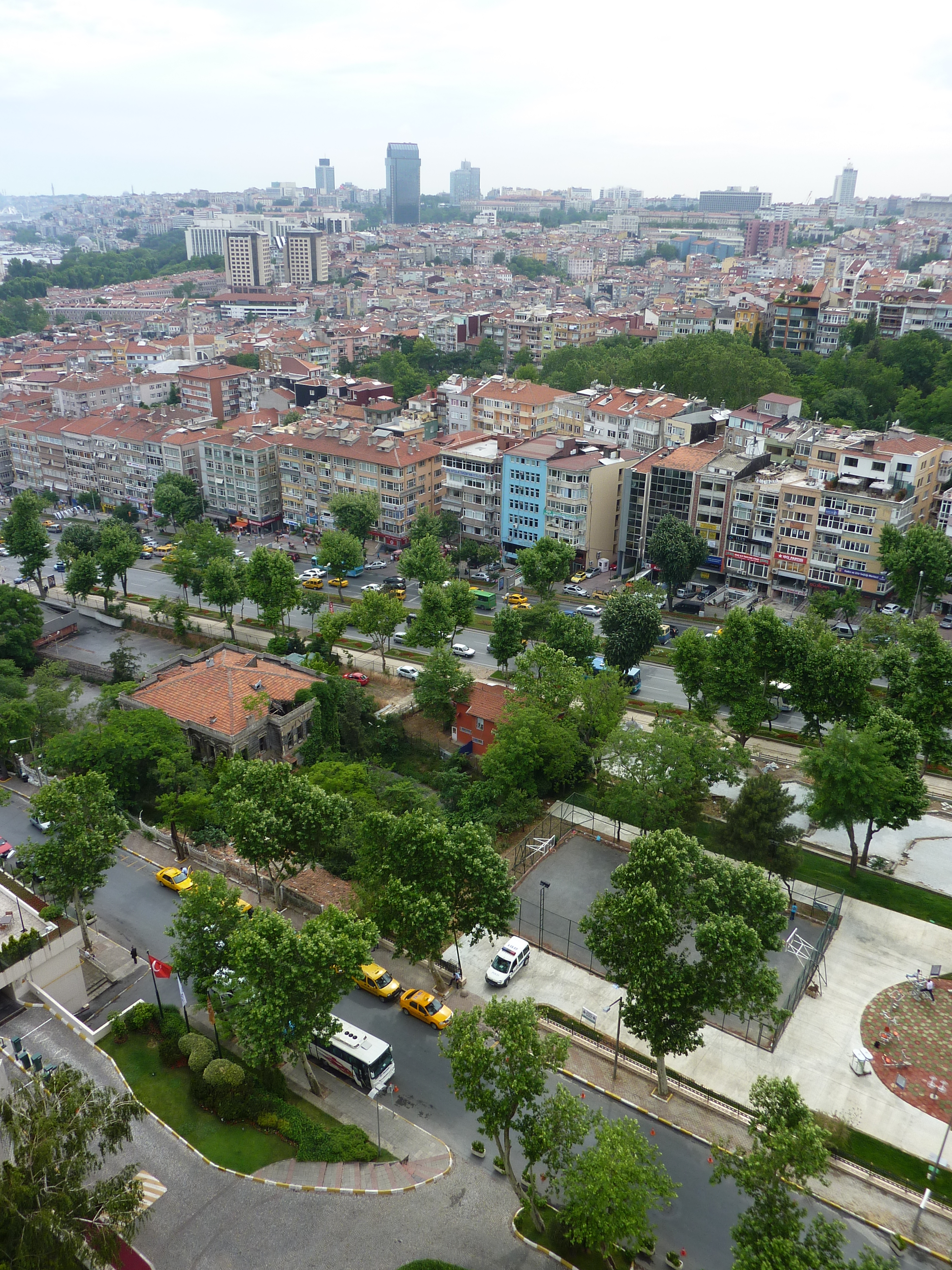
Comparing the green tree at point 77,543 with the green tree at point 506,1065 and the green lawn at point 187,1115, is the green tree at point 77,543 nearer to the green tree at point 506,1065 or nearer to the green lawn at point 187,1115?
the green lawn at point 187,1115

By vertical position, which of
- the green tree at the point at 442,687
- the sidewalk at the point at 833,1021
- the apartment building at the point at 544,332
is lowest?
the sidewalk at the point at 833,1021

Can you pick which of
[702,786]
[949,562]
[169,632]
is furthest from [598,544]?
[702,786]

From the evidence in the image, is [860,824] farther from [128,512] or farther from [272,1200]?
[128,512]

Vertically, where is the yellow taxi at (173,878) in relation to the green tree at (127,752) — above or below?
below

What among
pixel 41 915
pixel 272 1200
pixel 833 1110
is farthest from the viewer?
pixel 41 915

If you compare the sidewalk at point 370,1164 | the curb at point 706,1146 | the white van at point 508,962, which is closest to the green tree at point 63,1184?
the sidewalk at point 370,1164

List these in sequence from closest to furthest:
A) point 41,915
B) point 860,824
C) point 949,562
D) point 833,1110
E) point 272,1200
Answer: point 272,1200 < point 833,1110 < point 41,915 < point 860,824 < point 949,562

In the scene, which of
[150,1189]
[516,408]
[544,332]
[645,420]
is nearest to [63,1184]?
[150,1189]
